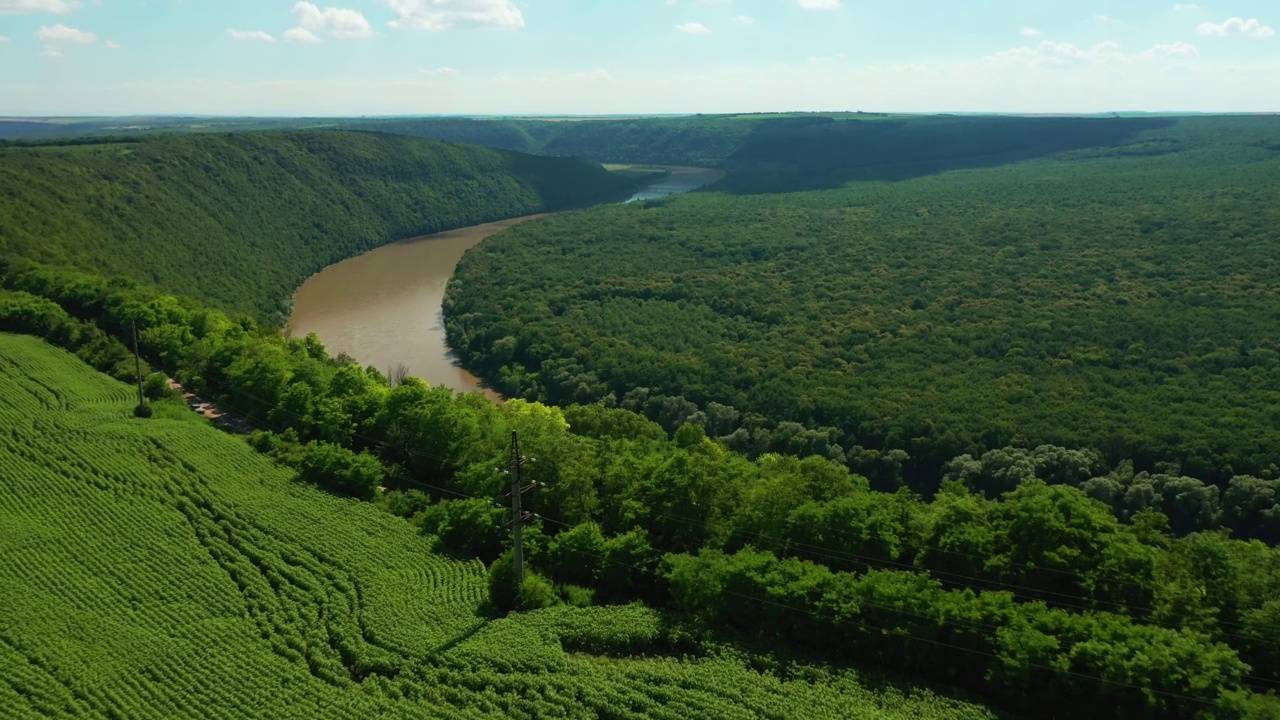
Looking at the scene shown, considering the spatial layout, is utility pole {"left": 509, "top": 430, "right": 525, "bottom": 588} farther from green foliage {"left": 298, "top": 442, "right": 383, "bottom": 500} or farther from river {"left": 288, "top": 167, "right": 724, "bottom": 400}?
river {"left": 288, "top": 167, "right": 724, "bottom": 400}

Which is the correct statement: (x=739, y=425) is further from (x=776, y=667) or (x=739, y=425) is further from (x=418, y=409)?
(x=776, y=667)

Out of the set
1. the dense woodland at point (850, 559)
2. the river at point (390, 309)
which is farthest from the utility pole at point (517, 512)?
the river at point (390, 309)

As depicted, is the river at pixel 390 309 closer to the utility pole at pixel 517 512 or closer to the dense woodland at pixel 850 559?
the dense woodland at pixel 850 559

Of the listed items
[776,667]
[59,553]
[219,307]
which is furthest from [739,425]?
[219,307]

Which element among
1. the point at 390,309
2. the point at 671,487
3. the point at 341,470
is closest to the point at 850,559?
the point at 671,487

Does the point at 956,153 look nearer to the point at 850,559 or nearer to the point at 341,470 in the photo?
the point at 341,470

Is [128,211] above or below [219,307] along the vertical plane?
above
